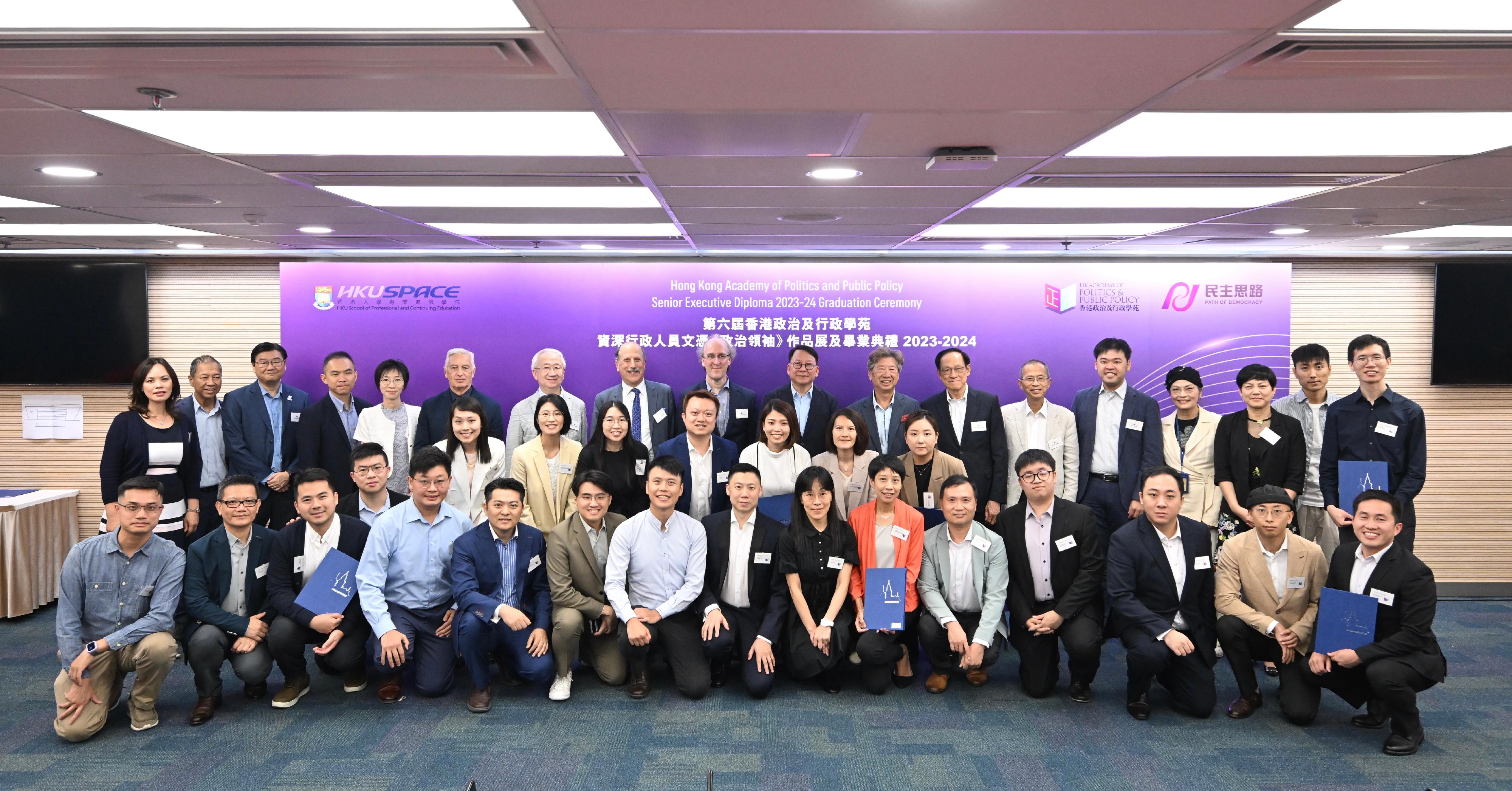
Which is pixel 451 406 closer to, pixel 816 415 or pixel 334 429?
pixel 334 429

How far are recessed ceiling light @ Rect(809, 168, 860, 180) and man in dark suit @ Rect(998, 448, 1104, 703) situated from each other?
1.98 meters

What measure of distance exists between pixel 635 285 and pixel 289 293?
103 inches

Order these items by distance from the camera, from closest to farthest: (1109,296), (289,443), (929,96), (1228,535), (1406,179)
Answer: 1. (929,96)
2. (1406,179)
3. (1228,535)
4. (289,443)
5. (1109,296)

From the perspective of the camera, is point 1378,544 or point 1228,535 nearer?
point 1378,544

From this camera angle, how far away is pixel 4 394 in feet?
22.9

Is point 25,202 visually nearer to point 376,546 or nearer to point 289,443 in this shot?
point 289,443

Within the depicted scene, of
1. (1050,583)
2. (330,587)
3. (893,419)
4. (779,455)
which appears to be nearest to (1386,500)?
(1050,583)

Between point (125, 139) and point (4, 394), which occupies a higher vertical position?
point (125, 139)

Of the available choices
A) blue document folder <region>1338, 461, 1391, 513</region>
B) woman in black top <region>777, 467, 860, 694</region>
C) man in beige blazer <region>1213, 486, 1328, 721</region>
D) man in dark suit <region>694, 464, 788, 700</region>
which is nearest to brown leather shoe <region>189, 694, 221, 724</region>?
man in dark suit <region>694, 464, 788, 700</region>

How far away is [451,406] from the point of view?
19.0ft

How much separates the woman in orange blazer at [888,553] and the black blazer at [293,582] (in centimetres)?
259

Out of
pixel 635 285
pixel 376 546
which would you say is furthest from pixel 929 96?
pixel 635 285

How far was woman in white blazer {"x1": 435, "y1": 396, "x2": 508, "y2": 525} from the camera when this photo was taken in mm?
5133

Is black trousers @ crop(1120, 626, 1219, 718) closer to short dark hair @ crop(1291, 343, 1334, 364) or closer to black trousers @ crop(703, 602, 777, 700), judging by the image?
black trousers @ crop(703, 602, 777, 700)
